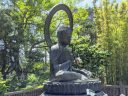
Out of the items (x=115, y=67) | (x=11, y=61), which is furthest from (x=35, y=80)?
(x=115, y=67)

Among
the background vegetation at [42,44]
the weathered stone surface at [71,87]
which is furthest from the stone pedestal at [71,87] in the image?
the background vegetation at [42,44]

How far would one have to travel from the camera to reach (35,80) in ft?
39.6

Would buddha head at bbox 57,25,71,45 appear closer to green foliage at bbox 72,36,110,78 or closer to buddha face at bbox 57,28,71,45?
buddha face at bbox 57,28,71,45

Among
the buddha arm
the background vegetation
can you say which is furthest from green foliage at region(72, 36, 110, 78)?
the buddha arm

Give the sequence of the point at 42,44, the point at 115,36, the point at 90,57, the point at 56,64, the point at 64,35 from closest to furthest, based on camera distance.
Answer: the point at 56,64 → the point at 64,35 → the point at 115,36 → the point at 90,57 → the point at 42,44

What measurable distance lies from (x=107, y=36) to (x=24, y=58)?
3478mm

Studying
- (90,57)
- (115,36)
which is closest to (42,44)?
(90,57)

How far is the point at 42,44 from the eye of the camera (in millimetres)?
13023

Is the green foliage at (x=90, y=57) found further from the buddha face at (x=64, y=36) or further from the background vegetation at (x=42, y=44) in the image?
the buddha face at (x=64, y=36)

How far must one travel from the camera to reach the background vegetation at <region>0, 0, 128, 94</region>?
35.3 ft

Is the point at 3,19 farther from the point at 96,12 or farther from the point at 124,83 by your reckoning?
the point at 124,83

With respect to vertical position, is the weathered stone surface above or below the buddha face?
below

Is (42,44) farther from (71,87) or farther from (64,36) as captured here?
(71,87)

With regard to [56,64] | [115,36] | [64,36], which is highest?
[115,36]
